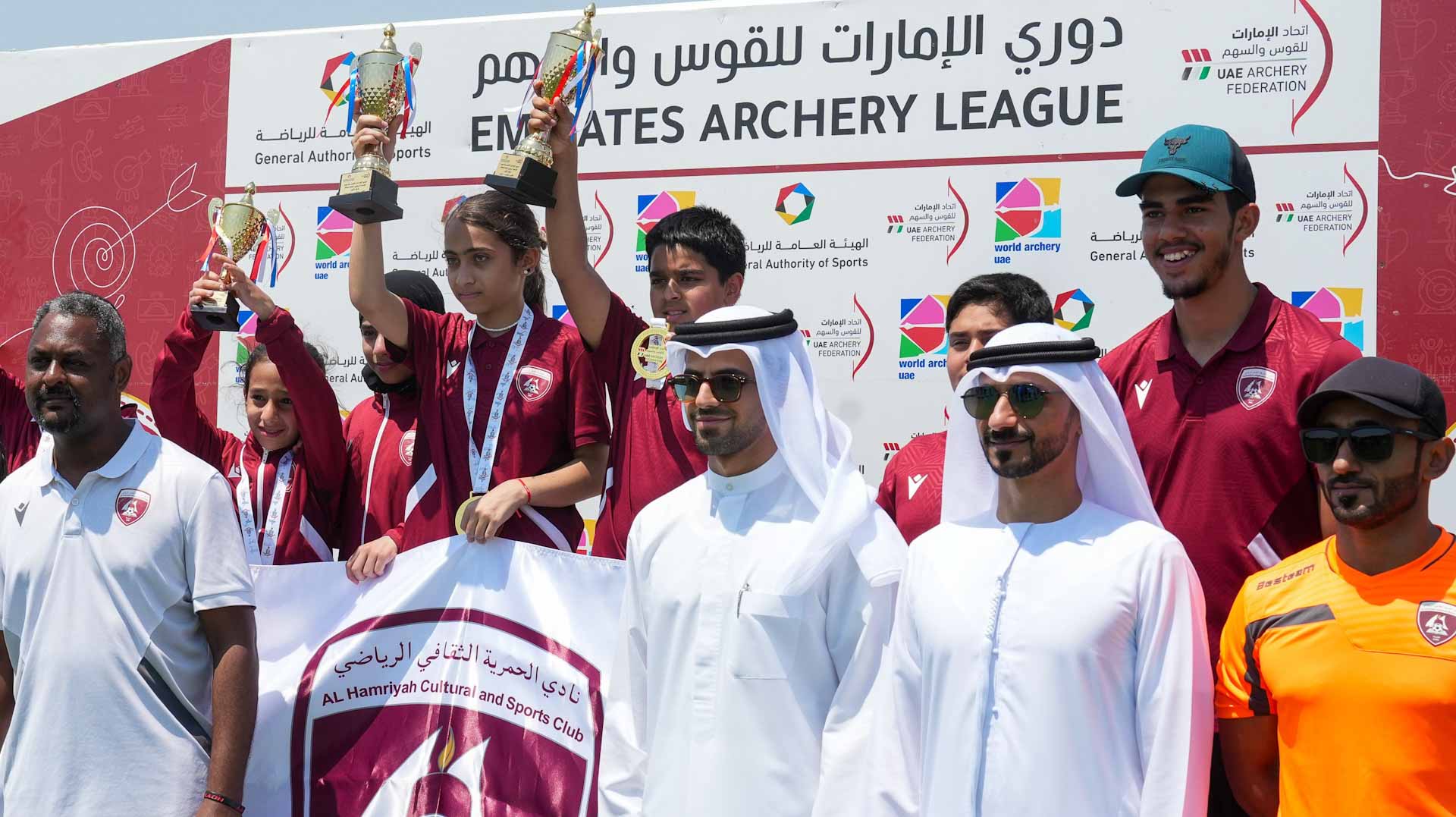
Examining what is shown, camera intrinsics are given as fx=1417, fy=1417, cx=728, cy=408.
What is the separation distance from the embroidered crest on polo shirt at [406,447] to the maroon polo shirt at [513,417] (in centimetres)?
31

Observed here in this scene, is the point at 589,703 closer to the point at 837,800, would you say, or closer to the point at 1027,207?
the point at 837,800

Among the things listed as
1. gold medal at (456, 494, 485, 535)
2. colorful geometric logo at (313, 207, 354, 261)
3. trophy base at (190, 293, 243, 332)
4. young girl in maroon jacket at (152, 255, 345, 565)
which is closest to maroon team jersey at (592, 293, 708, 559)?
gold medal at (456, 494, 485, 535)

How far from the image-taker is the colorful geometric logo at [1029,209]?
197 inches

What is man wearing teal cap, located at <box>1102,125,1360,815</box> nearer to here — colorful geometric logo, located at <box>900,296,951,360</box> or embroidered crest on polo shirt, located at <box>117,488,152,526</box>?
colorful geometric logo, located at <box>900,296,951,360</box>

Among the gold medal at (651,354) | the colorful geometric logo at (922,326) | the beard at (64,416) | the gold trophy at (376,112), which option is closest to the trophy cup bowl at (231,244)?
the gold trophy at (376,112)

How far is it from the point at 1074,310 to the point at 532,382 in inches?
79.9

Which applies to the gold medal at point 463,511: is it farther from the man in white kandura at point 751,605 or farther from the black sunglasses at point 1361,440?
the black sunglasses at point 1361,440

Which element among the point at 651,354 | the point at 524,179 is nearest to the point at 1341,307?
the point at 651,354

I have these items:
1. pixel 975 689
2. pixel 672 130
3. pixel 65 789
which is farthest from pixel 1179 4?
pixel 65 789

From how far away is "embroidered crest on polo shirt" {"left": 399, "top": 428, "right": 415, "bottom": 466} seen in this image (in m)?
4.54

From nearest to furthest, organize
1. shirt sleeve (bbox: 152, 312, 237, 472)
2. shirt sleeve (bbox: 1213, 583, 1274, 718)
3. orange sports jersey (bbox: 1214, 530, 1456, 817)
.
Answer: orange sports jersey (bbox: 1214, 530, 1456, 817), shirt sleeve (bbox: 1213, 583, 1274, 718), shirt sleeve (bbox: 152, 312, 237, 472)

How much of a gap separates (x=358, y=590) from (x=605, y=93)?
2326 millimetres

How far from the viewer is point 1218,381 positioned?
3260 millimetres

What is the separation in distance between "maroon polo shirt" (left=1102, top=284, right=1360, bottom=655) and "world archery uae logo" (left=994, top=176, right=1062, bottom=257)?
175 centimetres
